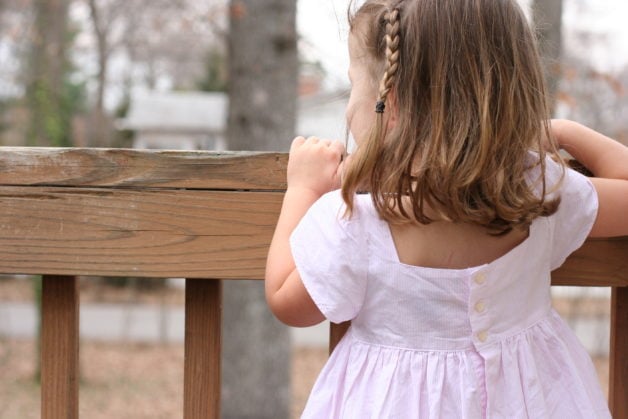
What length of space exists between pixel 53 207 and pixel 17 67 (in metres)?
11.8

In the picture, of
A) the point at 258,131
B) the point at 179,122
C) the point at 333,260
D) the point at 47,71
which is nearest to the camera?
the point at 333,260

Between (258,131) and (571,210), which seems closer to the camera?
(571,210)

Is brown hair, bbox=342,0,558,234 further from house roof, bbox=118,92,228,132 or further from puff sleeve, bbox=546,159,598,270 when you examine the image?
house roof, bbox=118,92,228,132

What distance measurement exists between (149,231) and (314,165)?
0.99ft

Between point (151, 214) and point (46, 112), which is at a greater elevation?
point (151, 214)

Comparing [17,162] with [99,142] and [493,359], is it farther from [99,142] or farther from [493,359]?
[99,142]

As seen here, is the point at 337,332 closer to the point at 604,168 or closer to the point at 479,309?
the point at 479,309

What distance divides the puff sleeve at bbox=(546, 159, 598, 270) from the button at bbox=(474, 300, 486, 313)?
173 millimetres

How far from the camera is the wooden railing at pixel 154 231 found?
4.40 feet

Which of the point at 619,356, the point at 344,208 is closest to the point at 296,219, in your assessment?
the point at 344,208

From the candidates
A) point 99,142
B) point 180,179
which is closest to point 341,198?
point 180,179

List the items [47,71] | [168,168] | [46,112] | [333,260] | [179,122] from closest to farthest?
1. [333,260]
2. [168,168]
3. [46,112]
4. [47,71]
5. [179,122]

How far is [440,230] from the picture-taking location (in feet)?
4.04

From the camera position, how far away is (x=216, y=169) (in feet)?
Answer: 4.38
